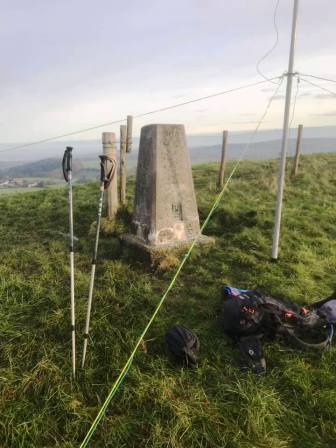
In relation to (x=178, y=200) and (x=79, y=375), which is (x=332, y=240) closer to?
(x=178, y=200)

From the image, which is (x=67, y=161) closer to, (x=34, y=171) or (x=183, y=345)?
(x=183, y=345)

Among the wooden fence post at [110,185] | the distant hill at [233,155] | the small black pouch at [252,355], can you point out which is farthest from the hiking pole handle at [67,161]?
the wooden fence post at [110,185]

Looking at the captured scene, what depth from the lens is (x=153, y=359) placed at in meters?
3.75

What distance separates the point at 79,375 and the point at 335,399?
2.51 metres

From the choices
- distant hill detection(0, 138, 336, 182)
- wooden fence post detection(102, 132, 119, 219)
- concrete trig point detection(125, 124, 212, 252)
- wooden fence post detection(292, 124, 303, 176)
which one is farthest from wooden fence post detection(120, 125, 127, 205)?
wooden fence post detection(292, 124, 303, 176)

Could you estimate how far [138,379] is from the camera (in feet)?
11.4

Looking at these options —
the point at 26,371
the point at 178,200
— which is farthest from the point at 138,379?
the point at 178,200

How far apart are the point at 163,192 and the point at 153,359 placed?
2930 mm

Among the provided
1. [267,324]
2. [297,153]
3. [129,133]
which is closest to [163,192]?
[129,133]

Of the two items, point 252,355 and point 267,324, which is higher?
point 267,324

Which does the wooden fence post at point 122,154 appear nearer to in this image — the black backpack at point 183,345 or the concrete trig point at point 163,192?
the concrete trig point at point 163,192

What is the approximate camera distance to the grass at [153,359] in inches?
119

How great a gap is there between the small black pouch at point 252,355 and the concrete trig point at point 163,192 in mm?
2331

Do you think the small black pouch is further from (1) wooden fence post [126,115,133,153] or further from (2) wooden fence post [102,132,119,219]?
(1) wooden fence post [126,115,133,153]
